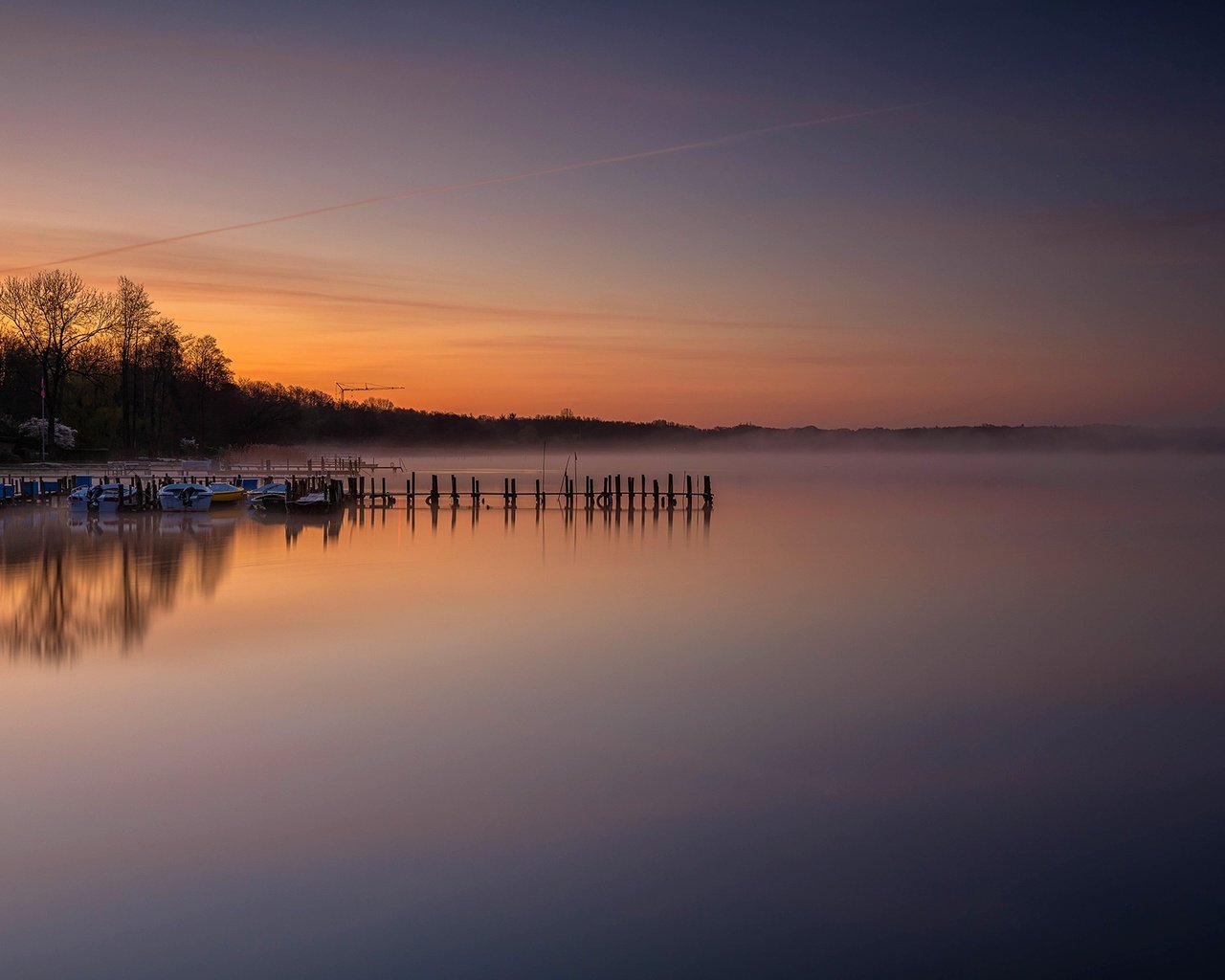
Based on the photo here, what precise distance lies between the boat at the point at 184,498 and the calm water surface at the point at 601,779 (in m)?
24.3

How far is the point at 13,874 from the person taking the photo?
9.13 m

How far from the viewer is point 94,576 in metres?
26.3

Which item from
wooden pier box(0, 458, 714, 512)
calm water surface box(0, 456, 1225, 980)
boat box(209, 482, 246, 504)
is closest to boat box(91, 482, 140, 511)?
wooden pier box(0, 458, 714, 512)

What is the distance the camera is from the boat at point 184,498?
164 ft

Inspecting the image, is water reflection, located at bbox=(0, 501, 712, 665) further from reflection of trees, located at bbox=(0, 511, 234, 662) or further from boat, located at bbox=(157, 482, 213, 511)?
boat, located at bbox=(157, 482, 213, 511)

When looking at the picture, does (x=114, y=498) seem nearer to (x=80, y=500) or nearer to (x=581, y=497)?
(x=80, y=500)

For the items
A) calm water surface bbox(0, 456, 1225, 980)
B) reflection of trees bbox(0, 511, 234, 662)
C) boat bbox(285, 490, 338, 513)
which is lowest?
calm water surface bbox(0, 456, 1225, 980)

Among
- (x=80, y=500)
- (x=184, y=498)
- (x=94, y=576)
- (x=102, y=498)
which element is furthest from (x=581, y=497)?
(x=94, y=576)

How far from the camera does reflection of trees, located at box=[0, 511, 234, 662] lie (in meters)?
19.2

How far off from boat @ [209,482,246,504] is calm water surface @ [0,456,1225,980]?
1063 inches

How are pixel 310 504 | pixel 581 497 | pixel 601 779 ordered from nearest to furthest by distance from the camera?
pixel 601 779
pixel 310 504
pixel 581 497

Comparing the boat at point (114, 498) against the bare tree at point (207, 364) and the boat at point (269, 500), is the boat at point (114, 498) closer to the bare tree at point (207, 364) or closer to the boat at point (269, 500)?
the boat at point (269, 500)

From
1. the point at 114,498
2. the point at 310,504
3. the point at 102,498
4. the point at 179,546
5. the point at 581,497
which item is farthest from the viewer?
the point at 581,497

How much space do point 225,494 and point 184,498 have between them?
3.36 m
